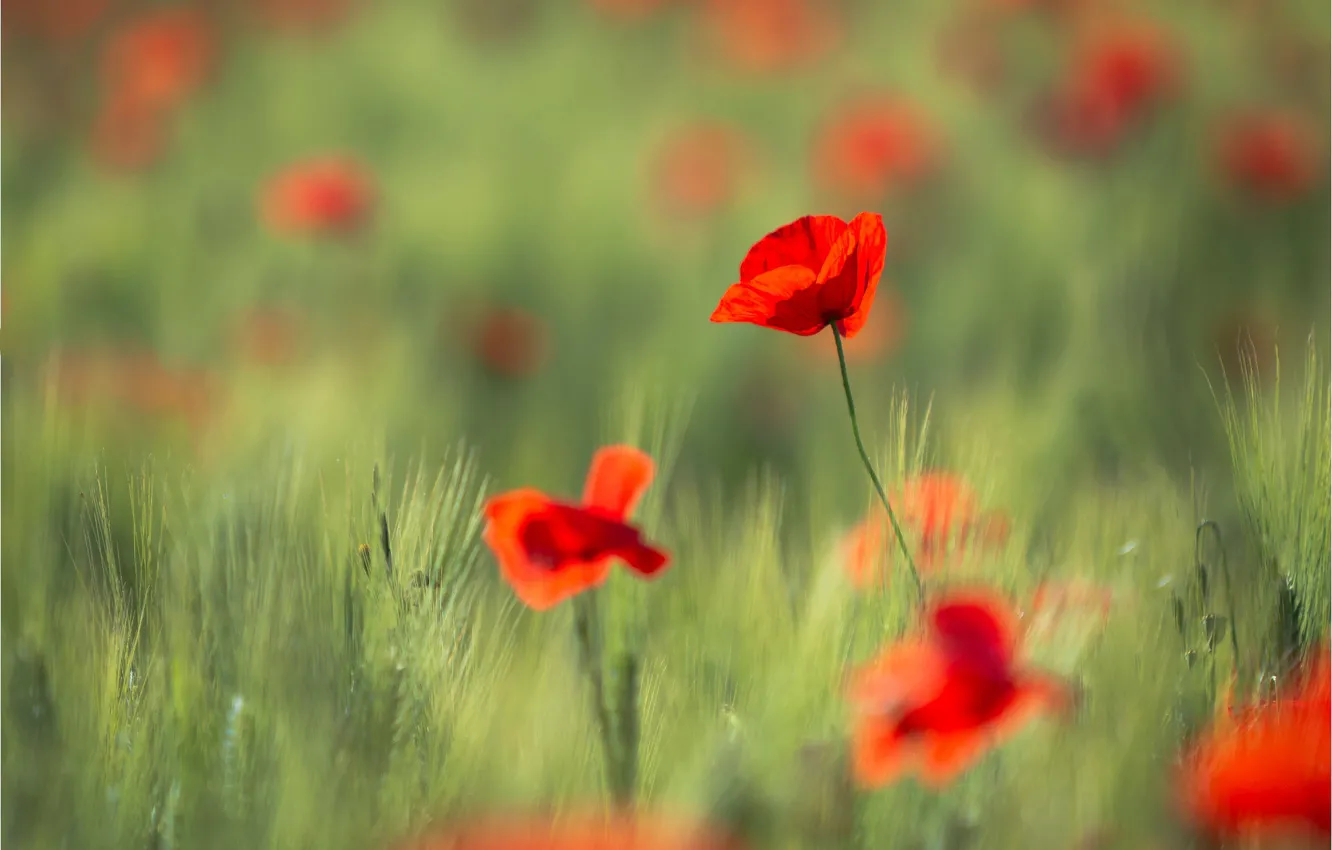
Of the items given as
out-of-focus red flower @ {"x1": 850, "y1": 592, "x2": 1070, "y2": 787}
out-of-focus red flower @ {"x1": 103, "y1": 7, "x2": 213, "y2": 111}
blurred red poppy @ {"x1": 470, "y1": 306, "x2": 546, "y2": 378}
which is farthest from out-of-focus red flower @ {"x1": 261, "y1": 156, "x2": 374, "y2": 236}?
out-of-focus red flower @ {"x1": 850, "y1": 592, "x2": 1070, "y2": 787}

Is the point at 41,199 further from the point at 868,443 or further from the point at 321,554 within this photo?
the point at 321,554

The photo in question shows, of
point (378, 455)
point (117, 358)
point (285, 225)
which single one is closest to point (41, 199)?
point (285, 225)

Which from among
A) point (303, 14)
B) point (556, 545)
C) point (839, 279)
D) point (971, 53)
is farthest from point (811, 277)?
point (303, 14)

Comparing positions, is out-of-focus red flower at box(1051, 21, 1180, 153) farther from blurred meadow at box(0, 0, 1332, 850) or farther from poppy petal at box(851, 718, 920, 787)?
poppy petal at box(851, 718, 920, 787)

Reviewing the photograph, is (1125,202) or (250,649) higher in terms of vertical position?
(1125,202)

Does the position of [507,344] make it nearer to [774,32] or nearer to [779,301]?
[774,32]

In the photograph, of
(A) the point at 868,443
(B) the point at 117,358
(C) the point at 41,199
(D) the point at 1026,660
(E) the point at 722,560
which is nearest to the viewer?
(D) the point at 1026,660

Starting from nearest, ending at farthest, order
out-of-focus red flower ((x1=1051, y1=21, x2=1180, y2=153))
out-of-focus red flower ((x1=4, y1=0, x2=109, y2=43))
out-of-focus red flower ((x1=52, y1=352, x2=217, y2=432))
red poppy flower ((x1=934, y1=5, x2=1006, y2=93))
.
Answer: out-of-focus red flower ((x1=52, y1=352, x2=217, y2=432)), out-of-focus red flower ((x1=1051, y1=21, x2=1180, y2=153)), red poppy flower ((x1=934, y1=5, x2=1006, y2=93)), out-of-focus red flower ((x1=4, y1=0, x2=109, y2=43))
